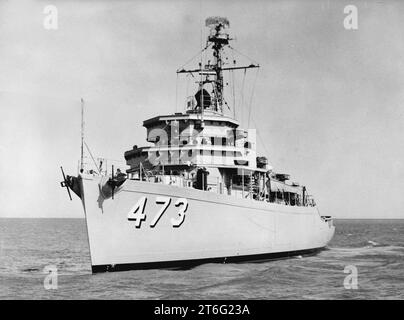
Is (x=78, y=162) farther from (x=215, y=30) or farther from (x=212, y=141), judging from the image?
(x=215, y=30)

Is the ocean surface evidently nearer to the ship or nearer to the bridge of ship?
the ship

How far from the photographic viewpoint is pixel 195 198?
50.0 feet

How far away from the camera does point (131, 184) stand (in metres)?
13.9

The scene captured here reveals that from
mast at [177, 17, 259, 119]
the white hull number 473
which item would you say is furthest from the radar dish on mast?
the white hull number 473

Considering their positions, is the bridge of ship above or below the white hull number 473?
above

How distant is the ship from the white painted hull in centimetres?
3

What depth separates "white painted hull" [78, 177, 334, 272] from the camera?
13.6m

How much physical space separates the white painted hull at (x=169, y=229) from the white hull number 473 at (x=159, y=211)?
10cm

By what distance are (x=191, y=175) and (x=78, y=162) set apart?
4781mm

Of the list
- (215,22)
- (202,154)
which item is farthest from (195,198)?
(215,22)

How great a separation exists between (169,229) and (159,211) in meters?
0.67

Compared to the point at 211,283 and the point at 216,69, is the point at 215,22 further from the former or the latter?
the point at 211,283

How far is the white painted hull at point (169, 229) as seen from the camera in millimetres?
13633
